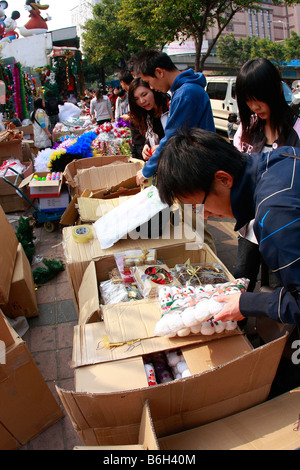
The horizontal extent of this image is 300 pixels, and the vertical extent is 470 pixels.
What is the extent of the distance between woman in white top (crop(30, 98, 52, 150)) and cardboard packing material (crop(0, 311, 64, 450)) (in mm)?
5715

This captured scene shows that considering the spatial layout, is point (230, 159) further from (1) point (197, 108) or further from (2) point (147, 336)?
(1) point (197, 108)

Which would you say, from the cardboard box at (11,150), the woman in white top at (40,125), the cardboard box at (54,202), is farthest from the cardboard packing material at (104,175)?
the woman in white top at (40,125)

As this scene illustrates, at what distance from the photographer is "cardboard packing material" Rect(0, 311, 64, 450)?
168 cm

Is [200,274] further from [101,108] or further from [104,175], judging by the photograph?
[101,108]

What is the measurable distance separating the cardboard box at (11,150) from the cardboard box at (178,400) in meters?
4.91

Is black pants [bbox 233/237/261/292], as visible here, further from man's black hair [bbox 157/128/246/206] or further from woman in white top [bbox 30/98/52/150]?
woman in white top [bbox 30/98/52/150]

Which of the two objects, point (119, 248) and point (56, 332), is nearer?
point (119, 248)

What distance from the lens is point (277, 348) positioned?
133 cm

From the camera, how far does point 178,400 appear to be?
126 centimetres

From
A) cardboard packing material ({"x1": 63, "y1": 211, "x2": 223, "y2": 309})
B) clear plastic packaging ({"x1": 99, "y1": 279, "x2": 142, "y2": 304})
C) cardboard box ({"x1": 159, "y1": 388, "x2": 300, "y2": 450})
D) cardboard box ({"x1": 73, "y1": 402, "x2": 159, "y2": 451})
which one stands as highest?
cardboard packing material ({"x1": 63, "y1": 211, "x2": 223, "y2": 309})

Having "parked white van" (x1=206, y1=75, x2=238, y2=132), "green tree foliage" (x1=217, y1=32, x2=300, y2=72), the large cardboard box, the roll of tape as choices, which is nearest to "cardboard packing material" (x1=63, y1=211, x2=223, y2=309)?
the roll of tape

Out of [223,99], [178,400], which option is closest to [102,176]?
[178,400]

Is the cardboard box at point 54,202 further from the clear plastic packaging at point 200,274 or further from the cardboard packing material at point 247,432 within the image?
the cardboard packing material at point 247,432

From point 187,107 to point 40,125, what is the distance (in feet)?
16.7
